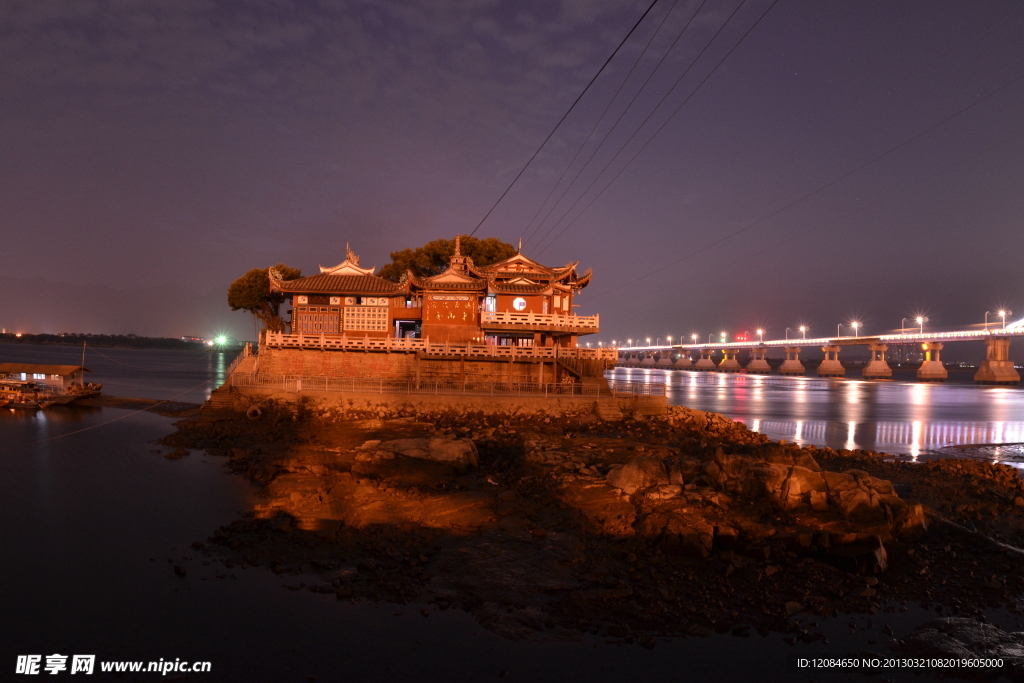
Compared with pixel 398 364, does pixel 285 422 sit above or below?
below

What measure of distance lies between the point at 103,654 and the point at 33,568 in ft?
20.0

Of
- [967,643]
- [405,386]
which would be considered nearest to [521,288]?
[405,386]

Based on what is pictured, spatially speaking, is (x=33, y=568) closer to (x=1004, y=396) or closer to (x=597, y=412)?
(x=597, y=412)

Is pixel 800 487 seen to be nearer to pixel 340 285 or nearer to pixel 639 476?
pixel 639 476

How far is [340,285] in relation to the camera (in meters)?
41.5

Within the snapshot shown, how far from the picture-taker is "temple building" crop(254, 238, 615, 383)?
38.5m

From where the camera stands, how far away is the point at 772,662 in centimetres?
1066

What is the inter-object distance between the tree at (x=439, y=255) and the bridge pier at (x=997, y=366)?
117 metres

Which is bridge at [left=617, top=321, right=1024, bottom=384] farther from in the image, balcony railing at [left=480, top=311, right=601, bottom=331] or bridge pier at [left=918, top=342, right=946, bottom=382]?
balcony railing at [left=480, top=311, right=601, bottom=331]

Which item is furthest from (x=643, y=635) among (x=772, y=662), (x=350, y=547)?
(x=350, y=547)

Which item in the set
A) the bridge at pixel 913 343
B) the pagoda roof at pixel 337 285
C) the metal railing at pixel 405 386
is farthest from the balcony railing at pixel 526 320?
the bridge at pixel 913 343

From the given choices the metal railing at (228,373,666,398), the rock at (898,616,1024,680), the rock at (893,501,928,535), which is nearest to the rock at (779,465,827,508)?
the rock at (893,501,928,535)

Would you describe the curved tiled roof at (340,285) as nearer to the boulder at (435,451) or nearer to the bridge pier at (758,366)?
the boulder at (435,451)

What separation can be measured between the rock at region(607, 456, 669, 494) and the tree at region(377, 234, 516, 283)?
123 feet
